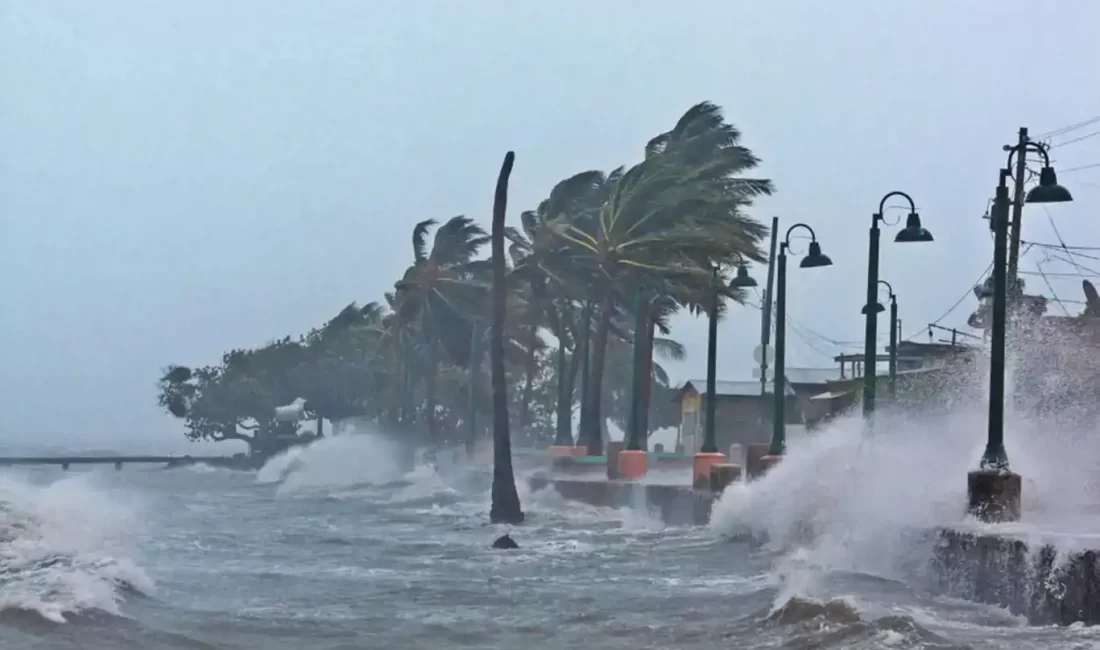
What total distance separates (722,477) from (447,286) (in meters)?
32.7

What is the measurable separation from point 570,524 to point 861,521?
1096 centimetres

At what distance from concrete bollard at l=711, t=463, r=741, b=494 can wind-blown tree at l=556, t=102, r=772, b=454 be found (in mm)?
13492

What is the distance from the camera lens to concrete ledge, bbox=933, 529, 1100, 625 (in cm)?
1387

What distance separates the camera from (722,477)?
3134 cm

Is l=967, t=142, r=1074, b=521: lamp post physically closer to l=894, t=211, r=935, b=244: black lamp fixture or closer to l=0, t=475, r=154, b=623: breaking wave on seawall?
l=894, t=211, r=935, b=244: black lamp fixture

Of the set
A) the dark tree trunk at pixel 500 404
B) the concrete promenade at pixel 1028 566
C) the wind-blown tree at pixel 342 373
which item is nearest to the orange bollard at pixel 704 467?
the dark tree trunk at pixel 500 404

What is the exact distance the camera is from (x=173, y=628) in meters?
15.2

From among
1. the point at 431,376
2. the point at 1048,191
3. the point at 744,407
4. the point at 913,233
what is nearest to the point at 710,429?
the point at 913,233

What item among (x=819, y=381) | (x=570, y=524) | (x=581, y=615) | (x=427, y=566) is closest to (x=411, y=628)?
(x=581, y=615)

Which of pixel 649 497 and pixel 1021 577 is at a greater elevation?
pixel 1021 577

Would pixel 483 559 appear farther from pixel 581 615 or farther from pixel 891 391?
pixel 891 391

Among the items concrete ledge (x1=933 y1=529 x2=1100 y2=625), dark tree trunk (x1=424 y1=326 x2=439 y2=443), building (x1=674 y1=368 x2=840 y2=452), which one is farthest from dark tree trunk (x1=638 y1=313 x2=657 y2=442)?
concrete ledge (x1=933 y1=529 x2=1100 y2=625)

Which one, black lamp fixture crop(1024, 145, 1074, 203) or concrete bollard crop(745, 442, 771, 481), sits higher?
black lamp fixture crop(1024, 145, 1074, 203)

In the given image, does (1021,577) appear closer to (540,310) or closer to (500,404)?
(500,404)
